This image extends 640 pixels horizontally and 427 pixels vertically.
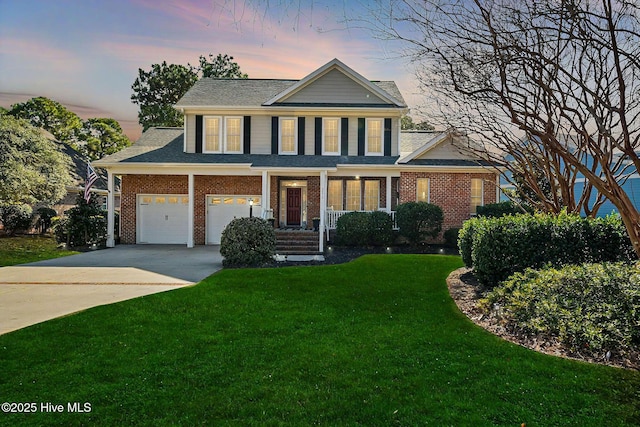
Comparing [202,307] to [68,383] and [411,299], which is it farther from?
[411,299]

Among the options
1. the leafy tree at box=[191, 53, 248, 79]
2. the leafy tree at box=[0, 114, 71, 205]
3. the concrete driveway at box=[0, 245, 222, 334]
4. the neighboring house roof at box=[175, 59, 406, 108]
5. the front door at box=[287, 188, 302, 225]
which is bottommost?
the concrete driveway at box=[0, 245, 222, 334]

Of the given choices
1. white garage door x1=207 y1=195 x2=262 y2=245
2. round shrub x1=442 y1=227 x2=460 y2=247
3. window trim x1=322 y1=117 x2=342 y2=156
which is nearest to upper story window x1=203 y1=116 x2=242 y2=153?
white garage door x1=207 y1=195 x2=262 y2=245

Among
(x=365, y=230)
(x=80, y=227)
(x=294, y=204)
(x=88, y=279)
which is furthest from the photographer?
(x=294, y=204)

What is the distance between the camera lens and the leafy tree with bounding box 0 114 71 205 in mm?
18844

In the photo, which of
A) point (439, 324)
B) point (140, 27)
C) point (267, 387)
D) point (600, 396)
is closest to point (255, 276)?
point (439, 324)

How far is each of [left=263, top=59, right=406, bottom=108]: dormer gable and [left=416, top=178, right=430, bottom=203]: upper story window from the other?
148 inches

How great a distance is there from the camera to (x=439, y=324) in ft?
19.8

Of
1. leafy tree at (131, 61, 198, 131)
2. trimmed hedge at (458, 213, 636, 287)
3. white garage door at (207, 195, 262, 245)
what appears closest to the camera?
trimmed hedge at (458, 213, 636, 287)

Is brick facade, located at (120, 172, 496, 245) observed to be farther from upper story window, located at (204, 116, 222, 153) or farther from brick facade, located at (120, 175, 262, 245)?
upper story window, located at (204, 116, 222, 153)

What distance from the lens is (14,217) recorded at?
65.8 ft

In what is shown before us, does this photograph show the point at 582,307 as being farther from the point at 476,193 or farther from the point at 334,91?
the point at 334,91

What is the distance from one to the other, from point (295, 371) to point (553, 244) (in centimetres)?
562

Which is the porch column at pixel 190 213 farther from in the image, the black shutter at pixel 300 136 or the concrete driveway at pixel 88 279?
the black shutter at pixel 300 136

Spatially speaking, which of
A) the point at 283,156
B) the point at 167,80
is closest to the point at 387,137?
the point at 283,156
